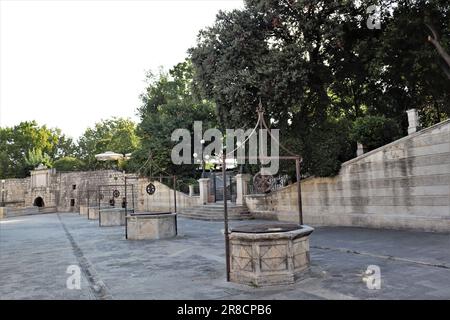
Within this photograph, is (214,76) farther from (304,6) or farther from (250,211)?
(250,211)

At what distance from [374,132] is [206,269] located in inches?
382

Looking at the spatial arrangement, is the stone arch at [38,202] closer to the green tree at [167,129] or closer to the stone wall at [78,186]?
the stone wall at [78,186]

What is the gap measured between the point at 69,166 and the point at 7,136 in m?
13.5

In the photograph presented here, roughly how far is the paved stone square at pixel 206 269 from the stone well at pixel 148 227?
0.76m

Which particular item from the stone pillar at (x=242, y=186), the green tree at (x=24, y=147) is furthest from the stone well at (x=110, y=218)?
the green tree at (x=24, y=147)

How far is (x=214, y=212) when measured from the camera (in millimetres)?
20969

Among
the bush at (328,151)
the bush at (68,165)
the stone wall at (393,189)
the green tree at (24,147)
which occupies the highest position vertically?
the green tree at (24,147)

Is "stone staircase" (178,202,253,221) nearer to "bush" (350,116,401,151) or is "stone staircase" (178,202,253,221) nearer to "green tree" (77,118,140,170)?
"bush" (350,116,401,151)

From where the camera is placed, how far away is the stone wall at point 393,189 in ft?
37.3

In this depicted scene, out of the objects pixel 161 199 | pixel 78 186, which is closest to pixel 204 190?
pixel 161 199

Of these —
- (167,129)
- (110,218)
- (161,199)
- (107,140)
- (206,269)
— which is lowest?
(206,269)

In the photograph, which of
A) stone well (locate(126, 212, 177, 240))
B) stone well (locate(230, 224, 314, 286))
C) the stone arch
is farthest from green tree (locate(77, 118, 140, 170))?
stone well (locate(230, 224, 314, 286))

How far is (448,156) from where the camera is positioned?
1120cm

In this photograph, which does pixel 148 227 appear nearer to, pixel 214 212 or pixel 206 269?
pixel 206 269
